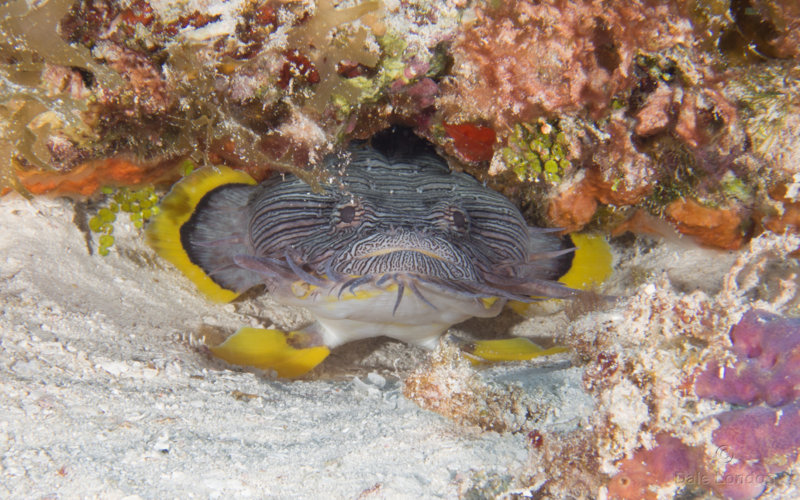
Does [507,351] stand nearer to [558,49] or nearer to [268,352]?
[268,352]

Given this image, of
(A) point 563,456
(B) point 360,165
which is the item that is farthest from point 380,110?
(A) point 563,456

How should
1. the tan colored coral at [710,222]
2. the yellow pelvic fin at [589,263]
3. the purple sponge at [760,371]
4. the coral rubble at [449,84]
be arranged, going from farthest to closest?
the yellow pelvic fin at [589,263]
the tan colored coral at [710,222]
the coral rubble at [449,84]
the purple sponge at [760,371]

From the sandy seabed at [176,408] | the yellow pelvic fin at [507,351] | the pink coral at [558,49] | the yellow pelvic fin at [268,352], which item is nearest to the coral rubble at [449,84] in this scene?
the pink coral at [558,49]

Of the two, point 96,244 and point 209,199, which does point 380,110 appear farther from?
point 96,244

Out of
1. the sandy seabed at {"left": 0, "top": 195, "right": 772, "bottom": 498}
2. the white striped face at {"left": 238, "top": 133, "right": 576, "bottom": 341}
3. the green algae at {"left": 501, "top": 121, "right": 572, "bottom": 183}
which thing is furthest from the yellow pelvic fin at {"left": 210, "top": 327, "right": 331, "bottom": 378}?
the green algae at {"left": 501, "top": 121, "right": 572, "bottom": 183}

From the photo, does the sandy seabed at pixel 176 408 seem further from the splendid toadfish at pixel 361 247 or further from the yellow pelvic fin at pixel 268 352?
the splendid toadfish at pixel 361 247

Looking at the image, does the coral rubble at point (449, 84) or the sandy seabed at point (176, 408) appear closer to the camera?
the sandy seabed at point (176, 408)

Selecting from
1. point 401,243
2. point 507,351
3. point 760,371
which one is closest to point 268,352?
point 401,243

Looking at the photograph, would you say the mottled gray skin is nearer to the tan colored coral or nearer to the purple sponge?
the tan colored coral
